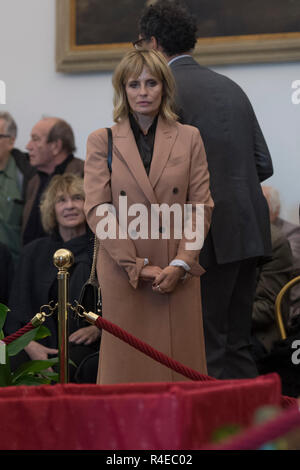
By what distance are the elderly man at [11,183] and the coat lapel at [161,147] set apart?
9.76 ft

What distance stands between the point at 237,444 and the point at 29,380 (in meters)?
1.82

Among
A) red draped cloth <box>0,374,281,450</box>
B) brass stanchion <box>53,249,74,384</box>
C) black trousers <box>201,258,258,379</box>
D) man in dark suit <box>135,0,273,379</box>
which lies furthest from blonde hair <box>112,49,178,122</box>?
red draped cloth <box>0,374,281,450</box>

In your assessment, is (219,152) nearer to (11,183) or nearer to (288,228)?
(288,228)

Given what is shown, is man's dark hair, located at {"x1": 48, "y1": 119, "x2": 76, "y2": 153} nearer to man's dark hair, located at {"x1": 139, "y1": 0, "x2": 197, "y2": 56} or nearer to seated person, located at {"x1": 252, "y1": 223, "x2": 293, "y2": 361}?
seated person, located at {"x1": 252, "y1": 223, "x2": 293, "y2": 361}

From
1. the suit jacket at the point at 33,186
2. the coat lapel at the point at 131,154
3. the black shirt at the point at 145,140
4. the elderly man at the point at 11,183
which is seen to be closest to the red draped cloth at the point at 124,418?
the coat lapel at the point at 131,154

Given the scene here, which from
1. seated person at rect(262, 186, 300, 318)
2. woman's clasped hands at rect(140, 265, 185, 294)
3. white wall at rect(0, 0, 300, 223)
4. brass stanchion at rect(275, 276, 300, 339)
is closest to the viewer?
woman's clasped hands at rect(140, 265, 185, 294)

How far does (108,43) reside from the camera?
7211 millimetres

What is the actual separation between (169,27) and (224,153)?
675mm

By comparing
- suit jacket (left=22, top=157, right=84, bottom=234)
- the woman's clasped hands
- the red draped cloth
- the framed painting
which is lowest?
the red draped cloth

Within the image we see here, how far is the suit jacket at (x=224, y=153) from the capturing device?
4105 mm

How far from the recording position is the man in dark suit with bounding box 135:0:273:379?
411 cm

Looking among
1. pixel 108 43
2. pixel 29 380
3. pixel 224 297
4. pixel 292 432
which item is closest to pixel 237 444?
pixel 292 432

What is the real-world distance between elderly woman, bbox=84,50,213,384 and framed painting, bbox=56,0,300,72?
335 centimetres

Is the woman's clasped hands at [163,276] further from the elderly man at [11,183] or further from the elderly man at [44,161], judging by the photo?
the elderly man at [11,183]
